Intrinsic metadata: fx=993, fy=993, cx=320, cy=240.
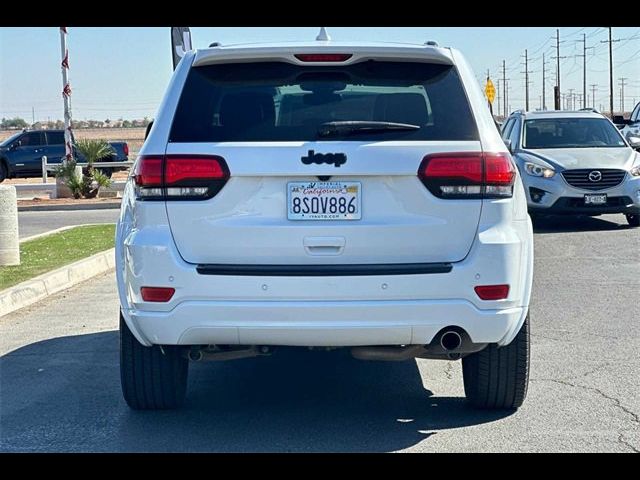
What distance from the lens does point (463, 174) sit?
15.4 feet

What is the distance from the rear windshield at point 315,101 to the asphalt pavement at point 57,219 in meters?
11.7

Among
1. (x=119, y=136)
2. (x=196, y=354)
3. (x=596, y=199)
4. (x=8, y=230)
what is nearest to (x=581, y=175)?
(x=596, y=199)

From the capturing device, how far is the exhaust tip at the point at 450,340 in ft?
15.5

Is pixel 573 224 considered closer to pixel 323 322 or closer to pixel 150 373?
pixel 150 373

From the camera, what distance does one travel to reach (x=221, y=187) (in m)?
4.69

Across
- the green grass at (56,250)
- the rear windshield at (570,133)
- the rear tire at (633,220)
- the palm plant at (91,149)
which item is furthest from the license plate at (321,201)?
the palm plant at (91,149)

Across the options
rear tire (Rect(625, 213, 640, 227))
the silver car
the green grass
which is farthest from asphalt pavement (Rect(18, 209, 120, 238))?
rear tire (Rect(625, 213, 640, 227))

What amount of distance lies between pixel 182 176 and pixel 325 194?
27.0 inches

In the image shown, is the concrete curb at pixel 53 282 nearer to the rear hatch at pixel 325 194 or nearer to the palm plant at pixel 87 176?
the rear hatch at pixel 325 194

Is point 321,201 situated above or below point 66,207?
above

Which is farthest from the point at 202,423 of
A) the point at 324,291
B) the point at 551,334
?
the point at 551,334
